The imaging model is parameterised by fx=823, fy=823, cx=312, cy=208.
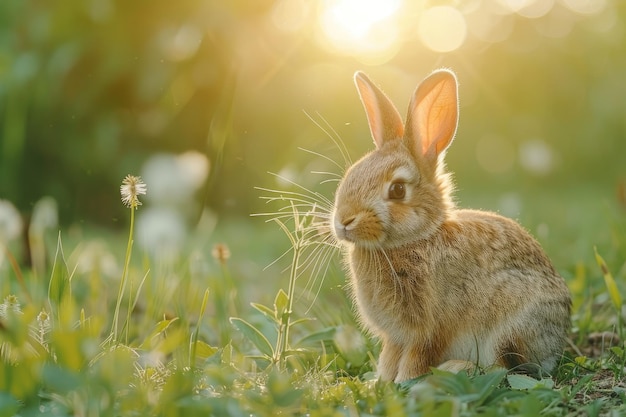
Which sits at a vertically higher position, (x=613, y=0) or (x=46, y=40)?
(x=613, y=0)

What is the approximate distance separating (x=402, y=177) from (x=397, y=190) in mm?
56

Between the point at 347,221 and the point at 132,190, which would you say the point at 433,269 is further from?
the point at 132,190

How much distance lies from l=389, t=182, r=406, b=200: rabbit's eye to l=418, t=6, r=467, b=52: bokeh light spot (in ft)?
18.6

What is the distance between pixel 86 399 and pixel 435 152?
1.77 metres

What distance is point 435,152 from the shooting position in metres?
3.38

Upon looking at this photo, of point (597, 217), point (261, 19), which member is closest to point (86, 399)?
point (261, 19)

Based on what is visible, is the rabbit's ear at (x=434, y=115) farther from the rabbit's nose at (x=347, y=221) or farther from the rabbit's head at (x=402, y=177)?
the rabbit's nose at (x=347, y=221)

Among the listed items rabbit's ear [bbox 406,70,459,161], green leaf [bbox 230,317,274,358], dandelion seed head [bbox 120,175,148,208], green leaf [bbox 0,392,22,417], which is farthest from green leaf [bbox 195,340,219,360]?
rabbit's ear [bbox 406,70,459,161]

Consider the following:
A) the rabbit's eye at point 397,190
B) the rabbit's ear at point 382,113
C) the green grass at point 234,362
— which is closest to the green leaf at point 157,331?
the green grass at point 234,362

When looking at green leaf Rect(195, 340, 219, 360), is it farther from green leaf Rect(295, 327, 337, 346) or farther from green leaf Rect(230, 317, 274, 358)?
green leaf Rect(295, 327, 337, 346)

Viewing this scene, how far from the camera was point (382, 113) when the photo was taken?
11.3 feet

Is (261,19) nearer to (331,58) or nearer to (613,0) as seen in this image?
(331,58)

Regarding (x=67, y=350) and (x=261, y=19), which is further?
(x=261, y=19)

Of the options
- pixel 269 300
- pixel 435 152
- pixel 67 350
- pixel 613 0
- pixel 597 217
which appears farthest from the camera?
pixel 613 0
